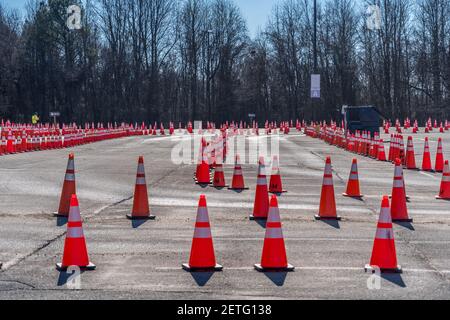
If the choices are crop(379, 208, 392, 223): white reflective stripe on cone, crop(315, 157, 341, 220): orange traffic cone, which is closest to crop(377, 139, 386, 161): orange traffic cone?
crop(315, 157, 341, 220): orange traffic cone

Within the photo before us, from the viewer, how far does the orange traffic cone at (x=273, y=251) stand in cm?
870

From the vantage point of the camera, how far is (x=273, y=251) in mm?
8781

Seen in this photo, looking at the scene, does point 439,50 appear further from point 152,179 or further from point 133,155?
point 152,179

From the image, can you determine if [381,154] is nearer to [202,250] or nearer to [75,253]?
[202,250]

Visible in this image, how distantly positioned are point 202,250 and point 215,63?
8883 centimetres

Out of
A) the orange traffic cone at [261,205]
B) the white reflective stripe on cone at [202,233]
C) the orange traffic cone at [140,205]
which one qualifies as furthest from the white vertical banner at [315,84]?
the white reflective stripe on cone at [202,233]

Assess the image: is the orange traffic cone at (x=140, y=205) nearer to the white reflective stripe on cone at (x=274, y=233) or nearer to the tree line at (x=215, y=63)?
the white reflective stripe on cone at (x=274, y=233)

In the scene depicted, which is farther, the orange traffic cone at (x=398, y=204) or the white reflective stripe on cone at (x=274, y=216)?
the orange traffic cone at (x=398, y=204)

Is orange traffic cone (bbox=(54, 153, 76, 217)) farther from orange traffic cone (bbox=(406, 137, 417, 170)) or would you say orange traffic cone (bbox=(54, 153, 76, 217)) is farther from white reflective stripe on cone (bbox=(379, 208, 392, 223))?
orange traffic cone (bbox=(406, 137, 417, 170))

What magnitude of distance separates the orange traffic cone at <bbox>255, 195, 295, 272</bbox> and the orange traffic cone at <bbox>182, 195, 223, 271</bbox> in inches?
19.3

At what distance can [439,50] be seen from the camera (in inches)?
3322

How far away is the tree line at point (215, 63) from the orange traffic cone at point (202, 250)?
7347 centimetres

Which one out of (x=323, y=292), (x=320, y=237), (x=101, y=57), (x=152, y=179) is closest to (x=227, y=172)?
(x=152, y=179)
